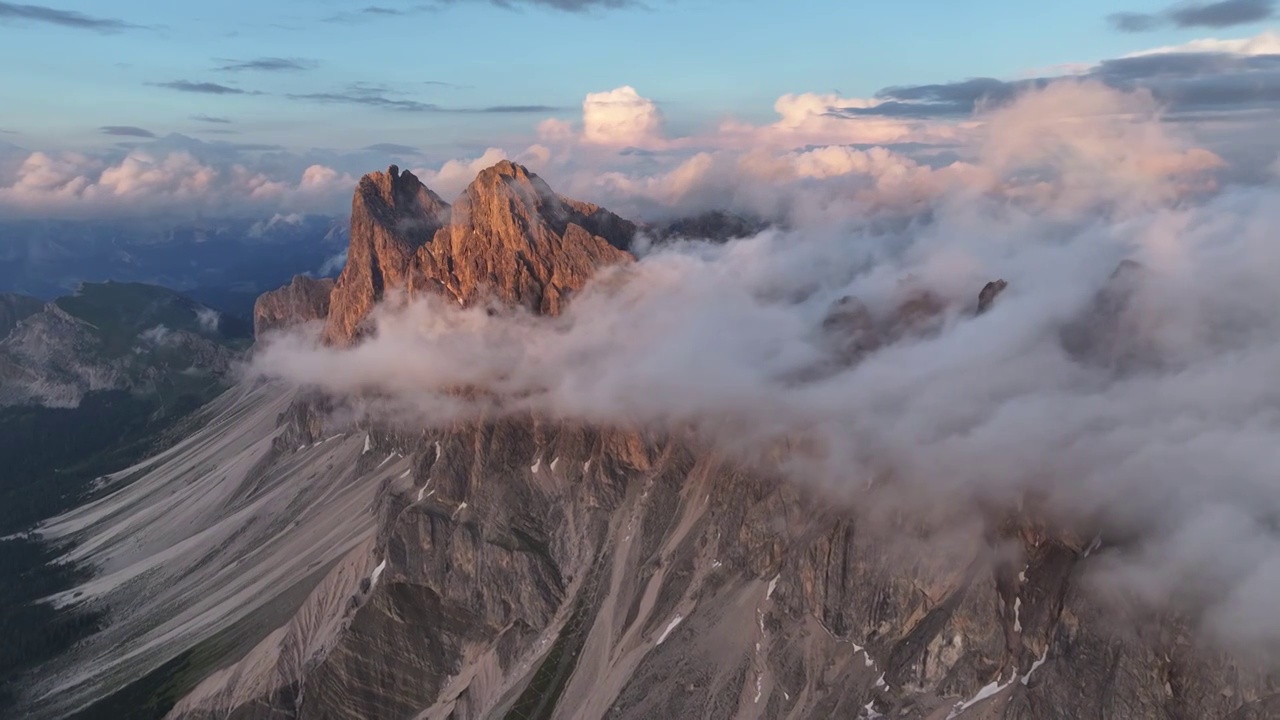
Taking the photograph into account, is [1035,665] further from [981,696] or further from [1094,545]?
[1094,545]

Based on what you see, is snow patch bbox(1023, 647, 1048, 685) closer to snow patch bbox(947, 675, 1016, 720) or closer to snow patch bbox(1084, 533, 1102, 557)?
snow patch bbox(947, 675, 1016, 720)

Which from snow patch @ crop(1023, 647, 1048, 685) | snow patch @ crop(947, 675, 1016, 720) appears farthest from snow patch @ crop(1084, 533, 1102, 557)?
snow patch @ crop(947, 675, 1016, 720)

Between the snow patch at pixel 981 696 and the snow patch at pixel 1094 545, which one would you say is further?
the snow patch at pixel 1094 545

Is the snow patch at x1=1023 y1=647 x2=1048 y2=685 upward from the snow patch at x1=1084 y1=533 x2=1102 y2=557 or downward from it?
downward

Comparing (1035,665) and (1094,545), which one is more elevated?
(1094,545)

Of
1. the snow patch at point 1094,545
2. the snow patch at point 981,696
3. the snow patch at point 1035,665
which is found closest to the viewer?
the snow patch at point 1035,665

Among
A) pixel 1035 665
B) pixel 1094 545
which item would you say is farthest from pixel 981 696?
pixel 1094 545

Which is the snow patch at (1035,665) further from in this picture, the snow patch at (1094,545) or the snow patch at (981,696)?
the snow patch at (1094,545)

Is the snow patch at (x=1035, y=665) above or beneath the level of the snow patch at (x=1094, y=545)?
beneath

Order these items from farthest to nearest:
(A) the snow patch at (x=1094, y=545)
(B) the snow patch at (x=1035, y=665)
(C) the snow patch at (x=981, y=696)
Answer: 1. (A) the snow patch at (x=1094, y=545)
2. (C) the snow patch at (x=981, y=696)
3. (B) the snow patch at (x=1035, y=665)

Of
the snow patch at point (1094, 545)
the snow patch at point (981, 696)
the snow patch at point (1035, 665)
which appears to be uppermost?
the snow patch at point (1094, 545)

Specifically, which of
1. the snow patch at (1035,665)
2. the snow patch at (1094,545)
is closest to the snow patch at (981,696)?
the snow patch at (1035,665)
